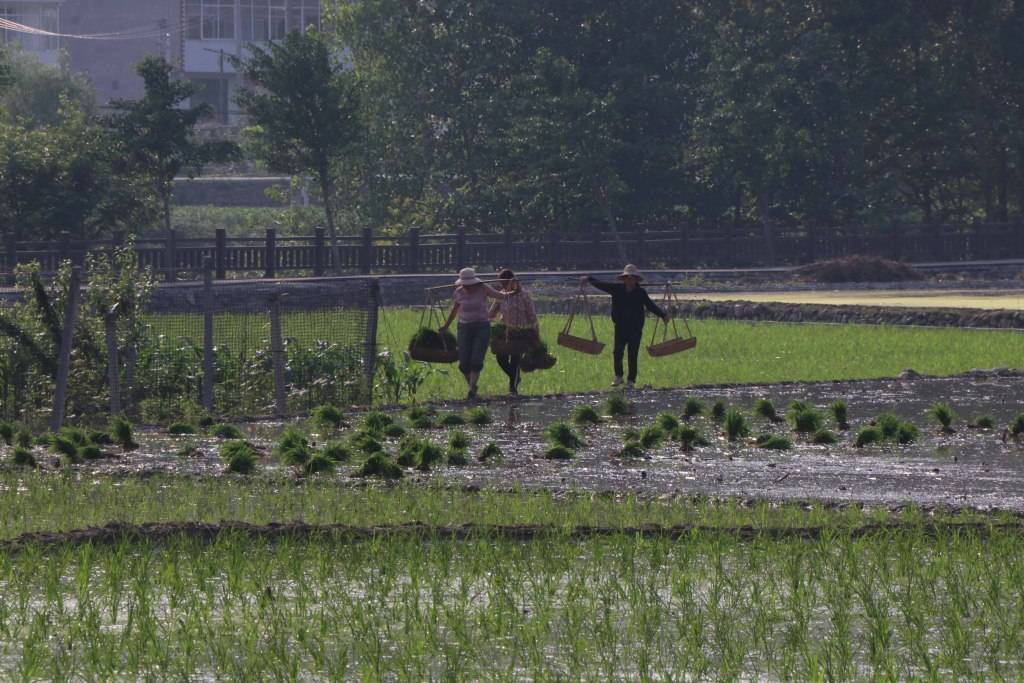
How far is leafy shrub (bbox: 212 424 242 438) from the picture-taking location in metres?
17.6

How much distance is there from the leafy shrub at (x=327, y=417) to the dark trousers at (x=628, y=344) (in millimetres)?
4878

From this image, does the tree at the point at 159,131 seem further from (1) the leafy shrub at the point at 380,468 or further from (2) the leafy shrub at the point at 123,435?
(1) the leafy shrub at the point at 380,468

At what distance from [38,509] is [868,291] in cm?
3368

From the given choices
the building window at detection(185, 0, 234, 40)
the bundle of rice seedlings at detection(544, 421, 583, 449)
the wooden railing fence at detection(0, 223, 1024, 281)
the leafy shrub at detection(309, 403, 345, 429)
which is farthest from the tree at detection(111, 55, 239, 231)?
the building window at detection(185, 0, 234, 40)

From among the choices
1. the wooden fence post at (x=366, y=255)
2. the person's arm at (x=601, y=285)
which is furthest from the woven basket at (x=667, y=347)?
the wooden fence post at (x=366, y=255)

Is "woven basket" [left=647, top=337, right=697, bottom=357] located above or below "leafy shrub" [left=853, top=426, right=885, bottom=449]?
above

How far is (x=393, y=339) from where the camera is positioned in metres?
30.4

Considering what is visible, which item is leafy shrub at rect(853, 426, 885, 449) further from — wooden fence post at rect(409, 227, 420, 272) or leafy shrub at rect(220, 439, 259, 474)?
wooden fence post at rect(409, 227, 420, 272)

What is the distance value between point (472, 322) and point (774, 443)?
18.1ft

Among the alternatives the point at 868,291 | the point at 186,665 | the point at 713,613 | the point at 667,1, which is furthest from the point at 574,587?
the point at 667,1

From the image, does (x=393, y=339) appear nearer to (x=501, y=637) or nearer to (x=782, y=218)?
(x=501, y=637)

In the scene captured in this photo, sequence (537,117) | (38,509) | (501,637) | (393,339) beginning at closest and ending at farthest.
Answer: (501,637) < (38,509) < (393,339) < (537,117)

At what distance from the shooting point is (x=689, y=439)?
16.5 meters

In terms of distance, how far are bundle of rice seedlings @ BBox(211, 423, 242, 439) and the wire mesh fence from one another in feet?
5.60
